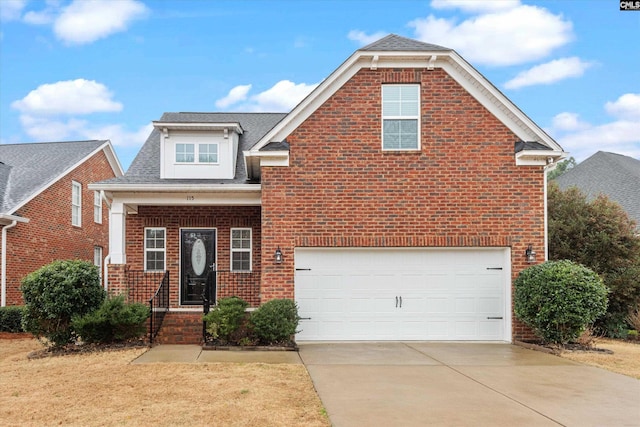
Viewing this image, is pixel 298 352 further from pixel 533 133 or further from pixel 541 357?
pixel 533 133

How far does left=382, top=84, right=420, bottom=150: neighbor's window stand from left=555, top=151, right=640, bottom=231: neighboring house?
39.2 feet

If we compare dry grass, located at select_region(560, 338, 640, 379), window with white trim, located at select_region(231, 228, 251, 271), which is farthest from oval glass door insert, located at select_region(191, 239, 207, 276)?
dry grass, located at select_region(560, 338, 640, 379)

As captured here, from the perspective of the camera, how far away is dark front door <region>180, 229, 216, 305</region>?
15789mm

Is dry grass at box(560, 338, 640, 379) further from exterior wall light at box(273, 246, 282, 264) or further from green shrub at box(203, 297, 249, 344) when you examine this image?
green shrub at box(203, 297, 249, 344)

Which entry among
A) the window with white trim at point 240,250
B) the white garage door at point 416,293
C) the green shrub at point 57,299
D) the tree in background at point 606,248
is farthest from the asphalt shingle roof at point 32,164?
the tree in background at point 606,248

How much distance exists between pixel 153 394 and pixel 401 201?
7.06 meters

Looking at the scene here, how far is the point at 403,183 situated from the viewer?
13.2 metres

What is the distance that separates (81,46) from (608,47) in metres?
16.8

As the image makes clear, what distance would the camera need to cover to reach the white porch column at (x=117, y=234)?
13.9 meters

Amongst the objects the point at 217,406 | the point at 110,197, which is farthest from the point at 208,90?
the point at 217,406

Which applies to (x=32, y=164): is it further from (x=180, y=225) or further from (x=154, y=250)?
(x=180, y=225)

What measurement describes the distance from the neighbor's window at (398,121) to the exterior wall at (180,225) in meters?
4.46

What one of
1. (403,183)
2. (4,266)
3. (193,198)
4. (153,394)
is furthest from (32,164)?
(153,394)

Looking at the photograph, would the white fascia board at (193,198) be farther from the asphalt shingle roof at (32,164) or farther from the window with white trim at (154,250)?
the asphalt shingle roof at (32,164)
